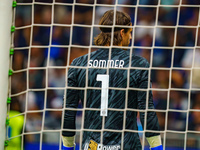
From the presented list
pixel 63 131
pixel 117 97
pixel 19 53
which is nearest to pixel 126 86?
pixel 117 97

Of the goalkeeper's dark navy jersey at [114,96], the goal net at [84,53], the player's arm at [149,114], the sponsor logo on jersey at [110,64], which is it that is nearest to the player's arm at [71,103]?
the goalkeeper's dark navy jersey at [114,96]

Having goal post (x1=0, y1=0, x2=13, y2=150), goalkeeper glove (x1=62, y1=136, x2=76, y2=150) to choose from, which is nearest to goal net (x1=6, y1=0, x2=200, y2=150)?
goalkeeper glove (x1=62, y1=136, x2=76, y2=150)

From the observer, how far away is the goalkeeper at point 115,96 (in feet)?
4.09

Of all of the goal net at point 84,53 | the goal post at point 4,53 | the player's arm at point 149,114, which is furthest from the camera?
the goal net at point 84,53

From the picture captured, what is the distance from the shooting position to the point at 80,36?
2.96 meters

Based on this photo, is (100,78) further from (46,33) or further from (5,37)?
(46,33)

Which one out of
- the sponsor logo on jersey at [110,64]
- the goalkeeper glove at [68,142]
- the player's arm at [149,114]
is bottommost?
the goalkeeper glove at [68,142]

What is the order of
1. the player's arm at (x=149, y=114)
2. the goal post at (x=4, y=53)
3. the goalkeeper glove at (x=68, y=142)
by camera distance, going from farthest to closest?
the goalkeeper glove at (x=68, y=142), the player's arm at (x=149, y=114), the goal post at (x=4, y=53)

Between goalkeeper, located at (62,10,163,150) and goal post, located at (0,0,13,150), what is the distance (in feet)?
0.92

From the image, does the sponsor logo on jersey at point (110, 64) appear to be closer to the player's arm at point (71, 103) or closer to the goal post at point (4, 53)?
the player's arm at point (71, 103)

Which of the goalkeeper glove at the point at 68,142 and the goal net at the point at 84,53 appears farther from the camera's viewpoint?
the goal net at the point at 84,53

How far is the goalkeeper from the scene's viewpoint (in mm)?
1246

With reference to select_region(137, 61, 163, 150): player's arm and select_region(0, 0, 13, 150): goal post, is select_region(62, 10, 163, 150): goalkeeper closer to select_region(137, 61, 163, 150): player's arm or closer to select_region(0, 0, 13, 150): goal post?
select_region(137, 61, 163, 150): player's arm

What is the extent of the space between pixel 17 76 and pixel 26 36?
38 cm
